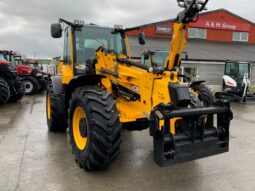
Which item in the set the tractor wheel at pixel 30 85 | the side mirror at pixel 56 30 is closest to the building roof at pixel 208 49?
the tractor wheel at pixel 30 85

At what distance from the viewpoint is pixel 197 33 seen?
21.8 meters

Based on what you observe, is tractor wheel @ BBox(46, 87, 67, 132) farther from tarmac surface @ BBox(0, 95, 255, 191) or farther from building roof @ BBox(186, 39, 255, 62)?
building roof @ BBox(186, 39, 255, 62)

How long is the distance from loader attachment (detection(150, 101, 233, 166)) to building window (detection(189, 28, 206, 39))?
19676 mm

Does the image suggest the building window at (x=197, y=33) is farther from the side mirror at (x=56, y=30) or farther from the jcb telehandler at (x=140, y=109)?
the side mirror at (x=56, y=30)

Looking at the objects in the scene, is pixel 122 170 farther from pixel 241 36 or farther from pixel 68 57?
pixel 241 36

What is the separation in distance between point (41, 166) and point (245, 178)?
3016mm

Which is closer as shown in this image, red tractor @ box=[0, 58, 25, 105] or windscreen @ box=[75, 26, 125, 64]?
windscreen @ box=[75, 26, 125, 64]

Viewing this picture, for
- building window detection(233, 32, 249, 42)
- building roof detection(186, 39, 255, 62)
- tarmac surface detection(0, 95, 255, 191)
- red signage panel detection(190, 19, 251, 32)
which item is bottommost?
tarmac surface detection(0, 95, 255, 191)

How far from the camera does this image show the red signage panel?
70.8 feet

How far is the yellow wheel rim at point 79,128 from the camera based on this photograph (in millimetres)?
3779

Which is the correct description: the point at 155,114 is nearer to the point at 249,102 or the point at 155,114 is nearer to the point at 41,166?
the point at 41,166

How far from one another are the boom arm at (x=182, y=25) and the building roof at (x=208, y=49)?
12595mm

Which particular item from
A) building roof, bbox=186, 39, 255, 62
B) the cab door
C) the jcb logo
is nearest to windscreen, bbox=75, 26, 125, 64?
the cab door

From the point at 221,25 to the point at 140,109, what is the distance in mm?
21042
